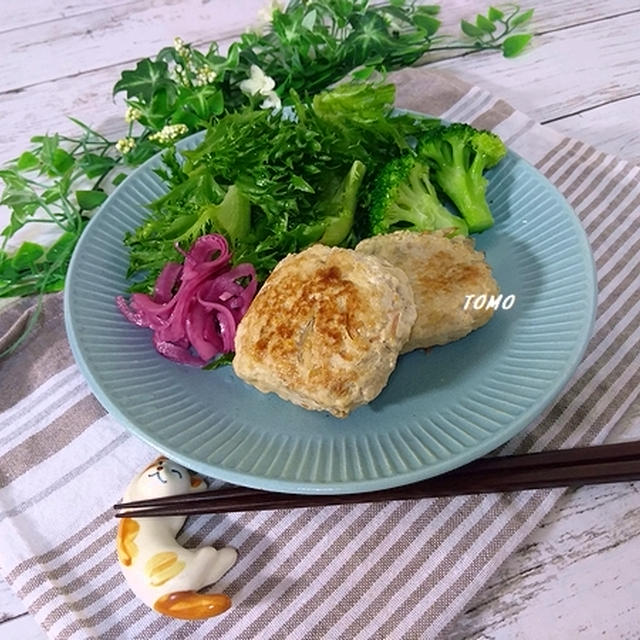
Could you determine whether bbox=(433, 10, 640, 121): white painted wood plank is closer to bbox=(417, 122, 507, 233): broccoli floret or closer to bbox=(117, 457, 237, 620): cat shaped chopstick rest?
bbox=(417, 122, 507, 233): broccoli floret

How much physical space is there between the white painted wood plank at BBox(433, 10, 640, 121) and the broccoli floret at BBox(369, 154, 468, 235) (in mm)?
888

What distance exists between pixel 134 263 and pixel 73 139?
975 millimetres

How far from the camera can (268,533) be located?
179 centimetres

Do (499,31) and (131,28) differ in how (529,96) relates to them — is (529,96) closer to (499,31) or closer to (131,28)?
(499,31)

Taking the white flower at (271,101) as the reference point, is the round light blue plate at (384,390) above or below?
below

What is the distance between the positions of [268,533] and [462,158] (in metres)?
1.21

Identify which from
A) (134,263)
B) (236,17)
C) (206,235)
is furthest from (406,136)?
(236,17)

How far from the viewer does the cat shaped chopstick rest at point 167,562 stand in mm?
1625

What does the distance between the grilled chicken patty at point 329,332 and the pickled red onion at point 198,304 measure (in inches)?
5.9

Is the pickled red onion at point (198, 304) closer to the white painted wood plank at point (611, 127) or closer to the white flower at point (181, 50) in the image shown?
the white flower at point (181, 50)

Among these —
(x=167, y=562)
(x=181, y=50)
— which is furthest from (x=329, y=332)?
(x=181, y=50)

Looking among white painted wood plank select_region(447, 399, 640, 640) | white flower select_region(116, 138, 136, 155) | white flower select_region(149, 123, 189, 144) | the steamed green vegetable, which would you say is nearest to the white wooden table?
white painted wood plank select_region(447, 399, 640, 640)

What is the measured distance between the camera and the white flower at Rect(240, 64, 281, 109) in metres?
2.69

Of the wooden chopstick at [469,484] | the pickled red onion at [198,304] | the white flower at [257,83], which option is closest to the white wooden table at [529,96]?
the wooden chopstick at [469,484]
